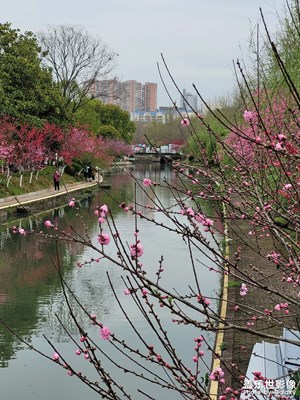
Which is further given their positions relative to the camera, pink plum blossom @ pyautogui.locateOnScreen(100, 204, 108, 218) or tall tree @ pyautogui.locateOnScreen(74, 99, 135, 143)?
tall tree @ pyautogui.locateOnScreen(74, 99, 135, 143)

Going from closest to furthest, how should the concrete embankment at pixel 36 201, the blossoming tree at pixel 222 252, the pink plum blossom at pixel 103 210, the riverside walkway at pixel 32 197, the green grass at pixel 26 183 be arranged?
the blossoming tree at pixel 222 252 → the pink plum blossom at pixel 103 210 → the concrete embankment at pixel 36 201 → the riverside walkway at pixel 32 197 → the green grass at pixel 26 183

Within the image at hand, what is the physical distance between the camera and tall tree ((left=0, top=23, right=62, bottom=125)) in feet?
112

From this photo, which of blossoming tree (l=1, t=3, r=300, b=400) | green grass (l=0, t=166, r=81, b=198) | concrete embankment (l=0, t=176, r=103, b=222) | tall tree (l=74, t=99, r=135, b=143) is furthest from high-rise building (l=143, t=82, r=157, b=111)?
blossoming tree (l=1, t=3, r=300, b=400)

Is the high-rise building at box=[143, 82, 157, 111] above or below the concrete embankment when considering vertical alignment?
above

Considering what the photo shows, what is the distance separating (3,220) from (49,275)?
9.11m

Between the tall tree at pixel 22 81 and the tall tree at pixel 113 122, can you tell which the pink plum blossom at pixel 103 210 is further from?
the tall tree at pixel 113 122

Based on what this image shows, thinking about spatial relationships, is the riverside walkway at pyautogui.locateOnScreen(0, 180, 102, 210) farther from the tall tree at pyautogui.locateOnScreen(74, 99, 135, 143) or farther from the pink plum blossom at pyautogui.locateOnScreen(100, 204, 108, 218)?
the tall tree at pyautogui.locateOnScreen(74, 99, 135, 143)

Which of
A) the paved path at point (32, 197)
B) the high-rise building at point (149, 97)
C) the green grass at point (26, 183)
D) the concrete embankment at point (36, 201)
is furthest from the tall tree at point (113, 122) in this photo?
the high-rise building at point (149, 97)

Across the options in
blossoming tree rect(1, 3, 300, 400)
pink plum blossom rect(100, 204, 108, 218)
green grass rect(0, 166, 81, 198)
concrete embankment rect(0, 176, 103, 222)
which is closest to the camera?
blossoming tree rect(1, 3, 300, 400)

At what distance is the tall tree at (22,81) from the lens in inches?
1348

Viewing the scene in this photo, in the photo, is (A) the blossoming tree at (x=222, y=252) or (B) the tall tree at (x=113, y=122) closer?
(A) the blossoming tree at (x=222, y=252)

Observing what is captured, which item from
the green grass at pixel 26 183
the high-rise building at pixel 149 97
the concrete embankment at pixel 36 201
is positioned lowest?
the concrete embankment at pixel 36 201

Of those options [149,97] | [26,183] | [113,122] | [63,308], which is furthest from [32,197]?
[149,97]

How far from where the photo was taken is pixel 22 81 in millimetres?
35656
